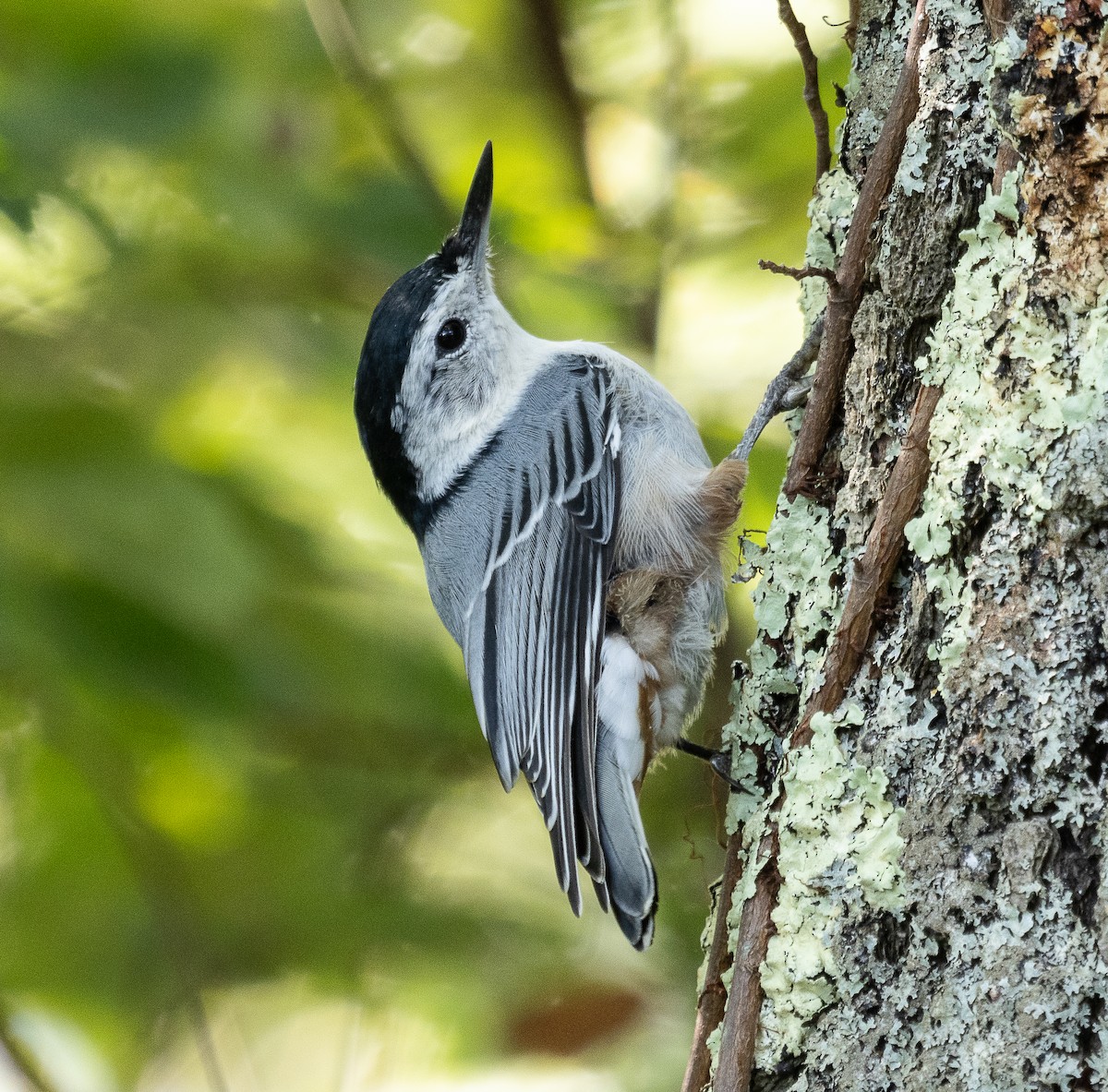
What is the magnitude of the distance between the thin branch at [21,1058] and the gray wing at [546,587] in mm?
1003

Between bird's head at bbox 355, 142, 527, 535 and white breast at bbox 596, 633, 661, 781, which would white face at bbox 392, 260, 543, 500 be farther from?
white breast at bbox 596, 633, 661, 781

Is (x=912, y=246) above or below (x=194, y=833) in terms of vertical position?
above

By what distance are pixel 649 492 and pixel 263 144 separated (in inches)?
36.9

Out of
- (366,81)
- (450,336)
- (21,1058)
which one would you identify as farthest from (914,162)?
(21,1058)

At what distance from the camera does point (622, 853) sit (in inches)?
63.1

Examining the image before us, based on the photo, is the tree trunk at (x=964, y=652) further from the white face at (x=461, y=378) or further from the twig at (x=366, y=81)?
the twig at (x=366, y=81)

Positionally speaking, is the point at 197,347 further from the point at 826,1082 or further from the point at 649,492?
the point at 826,1082

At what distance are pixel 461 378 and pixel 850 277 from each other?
39.8 inches

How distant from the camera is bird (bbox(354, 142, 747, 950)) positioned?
1662mm

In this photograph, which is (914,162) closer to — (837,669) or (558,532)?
(837,669)

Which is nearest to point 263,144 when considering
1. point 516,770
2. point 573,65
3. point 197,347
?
point 197,347

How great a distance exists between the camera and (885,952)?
1149mm

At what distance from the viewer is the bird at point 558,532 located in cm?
166

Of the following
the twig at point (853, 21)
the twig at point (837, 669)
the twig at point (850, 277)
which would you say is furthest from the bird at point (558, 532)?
the twig at point (853, 21)
